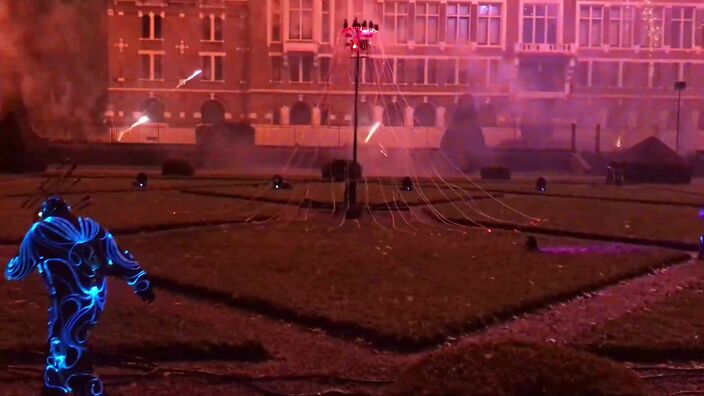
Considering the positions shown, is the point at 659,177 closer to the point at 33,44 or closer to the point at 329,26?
the point at 329,26

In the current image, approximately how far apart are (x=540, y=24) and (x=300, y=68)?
44.7 ft

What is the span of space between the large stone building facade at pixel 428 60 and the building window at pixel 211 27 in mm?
55

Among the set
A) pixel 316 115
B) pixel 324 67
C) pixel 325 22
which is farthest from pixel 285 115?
pixel 325 22

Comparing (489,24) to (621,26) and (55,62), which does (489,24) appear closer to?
(621,26)

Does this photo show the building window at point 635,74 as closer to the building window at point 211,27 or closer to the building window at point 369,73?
the building window at point 369,73

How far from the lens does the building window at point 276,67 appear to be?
1757 inches

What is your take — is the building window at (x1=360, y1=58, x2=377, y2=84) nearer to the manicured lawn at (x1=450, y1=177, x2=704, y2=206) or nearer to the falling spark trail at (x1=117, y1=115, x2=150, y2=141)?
the falling spark trail at (x1=117, y1=115, x2=150, y2=141)

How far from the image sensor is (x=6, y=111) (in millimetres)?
28609

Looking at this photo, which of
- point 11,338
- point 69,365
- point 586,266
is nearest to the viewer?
point 69,365

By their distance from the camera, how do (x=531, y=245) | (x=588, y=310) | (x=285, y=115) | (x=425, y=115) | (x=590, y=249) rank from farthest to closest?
(x=425, y=115), (x=285, y=115), (x=590, y=249), (x=531, y=245), (x=588, y=310)

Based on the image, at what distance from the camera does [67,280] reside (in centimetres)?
435

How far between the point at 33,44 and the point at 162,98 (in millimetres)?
12104

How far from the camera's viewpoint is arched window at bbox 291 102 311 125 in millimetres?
45312

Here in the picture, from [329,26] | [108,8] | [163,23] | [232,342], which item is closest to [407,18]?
[329,26]
